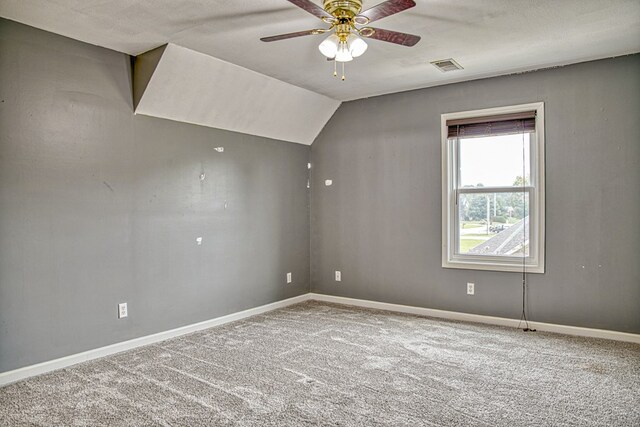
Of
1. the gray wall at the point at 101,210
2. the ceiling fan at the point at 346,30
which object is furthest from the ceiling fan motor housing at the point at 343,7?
the gray wall at the point at 101,210

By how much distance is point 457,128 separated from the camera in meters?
4.58

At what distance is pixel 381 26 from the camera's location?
10.2 feet

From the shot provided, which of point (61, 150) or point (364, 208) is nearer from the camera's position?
point (61, 150)

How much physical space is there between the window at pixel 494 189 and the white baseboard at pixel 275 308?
528 millimetres

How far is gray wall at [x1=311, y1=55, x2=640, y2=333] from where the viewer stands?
12.4ft

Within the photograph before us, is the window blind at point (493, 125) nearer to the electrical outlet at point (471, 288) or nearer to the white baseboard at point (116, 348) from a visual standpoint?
the electrical outlet at point (471, 288)

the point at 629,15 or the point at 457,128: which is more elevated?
the point at 629,15

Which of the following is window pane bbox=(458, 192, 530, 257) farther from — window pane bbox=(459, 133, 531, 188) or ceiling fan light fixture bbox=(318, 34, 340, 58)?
ceiling fan light fixture bbox=(318, 34, 340, 58)

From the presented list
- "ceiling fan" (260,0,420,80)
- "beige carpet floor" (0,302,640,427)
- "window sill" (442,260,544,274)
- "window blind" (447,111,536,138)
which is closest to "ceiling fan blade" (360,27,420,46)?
"ceiling fan" (260,0,420,80)

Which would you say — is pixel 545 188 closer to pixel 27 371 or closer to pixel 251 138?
pixel 251 138

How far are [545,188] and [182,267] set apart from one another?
11.5ft

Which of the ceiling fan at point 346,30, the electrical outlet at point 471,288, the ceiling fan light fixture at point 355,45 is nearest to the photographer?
the ceiling fan at point 346,30

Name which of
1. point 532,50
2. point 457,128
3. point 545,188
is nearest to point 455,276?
point 545,188

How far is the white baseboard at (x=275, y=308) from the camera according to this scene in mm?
3090
